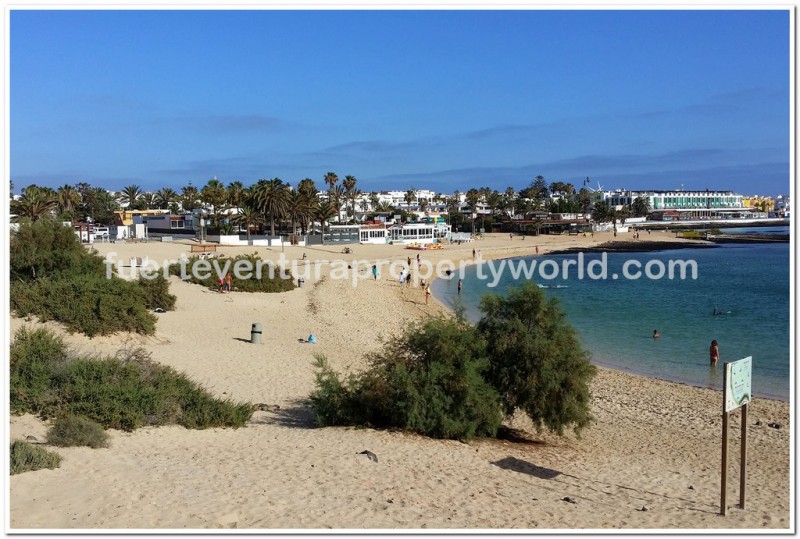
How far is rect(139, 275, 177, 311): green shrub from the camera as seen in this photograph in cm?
2275

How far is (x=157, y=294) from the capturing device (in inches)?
906

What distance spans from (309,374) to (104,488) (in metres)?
8.47

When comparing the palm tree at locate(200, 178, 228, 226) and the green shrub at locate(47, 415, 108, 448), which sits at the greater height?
the palm tree at locate(200, 178, 228, 226)

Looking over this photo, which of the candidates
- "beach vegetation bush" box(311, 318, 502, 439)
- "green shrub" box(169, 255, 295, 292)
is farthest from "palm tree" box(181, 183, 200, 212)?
"beach vegetation bush" box(311, 318, 502, 439)

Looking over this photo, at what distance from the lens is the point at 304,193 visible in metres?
66.4

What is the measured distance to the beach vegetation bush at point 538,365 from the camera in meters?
11.4

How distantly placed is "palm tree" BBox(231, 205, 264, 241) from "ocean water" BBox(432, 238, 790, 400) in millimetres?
19244

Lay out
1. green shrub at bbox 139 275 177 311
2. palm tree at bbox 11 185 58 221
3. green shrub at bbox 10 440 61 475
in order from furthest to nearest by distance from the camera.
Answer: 1. palm tree at bbox 11 185 58 221
2. green shrub at bbox 139 275 177 311
3. green shrub at bbox 10 440 61 475

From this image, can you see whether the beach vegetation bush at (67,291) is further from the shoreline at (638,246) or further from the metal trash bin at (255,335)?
the shoreline at (638,246)

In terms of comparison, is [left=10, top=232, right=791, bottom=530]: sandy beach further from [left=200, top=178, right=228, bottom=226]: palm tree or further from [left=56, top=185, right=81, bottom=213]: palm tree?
[left=56, top=185, right=81, bottom=213]: palm tree

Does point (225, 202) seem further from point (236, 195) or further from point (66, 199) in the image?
point (66, 199)

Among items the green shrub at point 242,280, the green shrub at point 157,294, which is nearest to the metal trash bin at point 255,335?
the green shrub at point 157,294

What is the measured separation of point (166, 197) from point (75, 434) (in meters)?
87.1

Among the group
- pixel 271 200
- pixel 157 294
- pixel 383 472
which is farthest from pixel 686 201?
pixel 383 472
